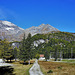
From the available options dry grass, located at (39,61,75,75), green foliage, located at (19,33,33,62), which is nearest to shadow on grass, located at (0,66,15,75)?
dry grass, located at (39,61,75,75)

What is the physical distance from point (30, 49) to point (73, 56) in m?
75.5

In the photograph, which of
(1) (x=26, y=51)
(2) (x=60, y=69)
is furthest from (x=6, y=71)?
(1) (x=26, y=51)

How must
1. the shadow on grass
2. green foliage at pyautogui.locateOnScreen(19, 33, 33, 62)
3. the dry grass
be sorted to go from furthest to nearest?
green foliage at pyautogui.locateOnScreen(19, 33, 33, 62) < the shadow on grass < the dry grass

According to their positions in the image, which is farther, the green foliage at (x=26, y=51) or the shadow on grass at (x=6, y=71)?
the green foliage at (x=26, y=51)

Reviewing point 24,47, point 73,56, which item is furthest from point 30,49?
point 73,56

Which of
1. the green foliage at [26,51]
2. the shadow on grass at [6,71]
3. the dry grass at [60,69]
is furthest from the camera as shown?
the green foliage at [26,51]

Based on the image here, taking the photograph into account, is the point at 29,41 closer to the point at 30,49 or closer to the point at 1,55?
the point at 30,49

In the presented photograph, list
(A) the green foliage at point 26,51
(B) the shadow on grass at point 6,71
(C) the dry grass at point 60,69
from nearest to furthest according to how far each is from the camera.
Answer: (C) the dry grass at point 60,69 → (B) the shadow on grass at point 6,71 → (A) the green foliage at point 26,51

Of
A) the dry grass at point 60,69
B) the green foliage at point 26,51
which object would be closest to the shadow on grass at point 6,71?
the dry grass at point 60,69

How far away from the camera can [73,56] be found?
117312 mm

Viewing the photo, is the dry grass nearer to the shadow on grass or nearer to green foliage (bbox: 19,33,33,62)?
the shadow on grass

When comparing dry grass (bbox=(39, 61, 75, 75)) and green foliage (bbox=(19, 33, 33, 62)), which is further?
green foliage (bbox=(19, 33, 33, 62))

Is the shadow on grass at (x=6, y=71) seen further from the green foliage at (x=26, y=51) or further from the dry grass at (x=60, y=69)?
the green foliage at (x=26, y=51)

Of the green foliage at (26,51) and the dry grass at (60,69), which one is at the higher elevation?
the green foliage at (26,51)
